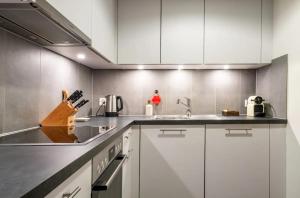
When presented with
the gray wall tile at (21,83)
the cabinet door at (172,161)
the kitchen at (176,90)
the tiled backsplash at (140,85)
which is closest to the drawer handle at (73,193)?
the kitchen at (176,90)

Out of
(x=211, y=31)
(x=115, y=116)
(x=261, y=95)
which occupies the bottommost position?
(x=115, y=116)

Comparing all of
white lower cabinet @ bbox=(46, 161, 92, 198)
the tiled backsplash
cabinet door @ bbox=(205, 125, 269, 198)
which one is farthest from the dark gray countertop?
cabinet door @ bbox=(205, 125, 269, 198)

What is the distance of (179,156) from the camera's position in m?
2.29

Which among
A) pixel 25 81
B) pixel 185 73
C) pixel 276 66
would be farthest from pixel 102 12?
pixel 276 66

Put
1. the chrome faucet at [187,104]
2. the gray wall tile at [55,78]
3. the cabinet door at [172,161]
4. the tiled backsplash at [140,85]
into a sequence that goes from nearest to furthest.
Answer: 1. the tiled backsplash at [140,85]
2. the gray wall tile at [55,78]
3. the cabinet door at [172,161]
4. the chrome faucet at [187,104]

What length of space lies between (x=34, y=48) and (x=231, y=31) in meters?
1.80

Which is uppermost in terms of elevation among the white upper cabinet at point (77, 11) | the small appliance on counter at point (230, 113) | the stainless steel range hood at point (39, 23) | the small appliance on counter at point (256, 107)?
the white upper cabinet at point (77, 11)

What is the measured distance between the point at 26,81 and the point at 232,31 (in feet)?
Answer: 6.28

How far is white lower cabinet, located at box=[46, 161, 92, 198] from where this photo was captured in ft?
2.31

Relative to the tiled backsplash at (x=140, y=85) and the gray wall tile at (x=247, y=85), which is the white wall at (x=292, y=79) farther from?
the gray wall tile at (x=247, y=85)

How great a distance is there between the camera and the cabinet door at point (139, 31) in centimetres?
254

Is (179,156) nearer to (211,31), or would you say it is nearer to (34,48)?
(211,31)

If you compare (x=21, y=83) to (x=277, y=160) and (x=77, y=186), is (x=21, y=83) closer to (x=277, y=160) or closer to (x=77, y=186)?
(x=77, y=186)

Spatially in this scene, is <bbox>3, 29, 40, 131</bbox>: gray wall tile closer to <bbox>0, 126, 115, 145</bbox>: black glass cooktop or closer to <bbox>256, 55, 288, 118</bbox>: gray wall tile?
<bbox>0, 126, 115, 145</bbox>: black glass cooktop
